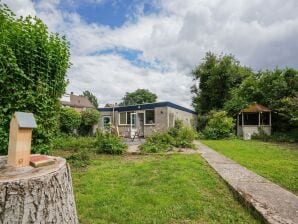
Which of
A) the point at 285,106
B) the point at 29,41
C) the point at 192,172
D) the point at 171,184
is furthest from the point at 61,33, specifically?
the point at 285,106

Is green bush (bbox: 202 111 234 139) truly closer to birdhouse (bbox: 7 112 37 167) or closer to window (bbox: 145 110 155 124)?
window (bbox: 145 110 155 124)

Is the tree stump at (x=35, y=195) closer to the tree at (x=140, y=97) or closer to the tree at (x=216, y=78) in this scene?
the tree at (x=216, y=78)

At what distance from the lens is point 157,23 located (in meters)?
13.0

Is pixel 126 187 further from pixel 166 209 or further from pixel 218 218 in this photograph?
pixel 218 218

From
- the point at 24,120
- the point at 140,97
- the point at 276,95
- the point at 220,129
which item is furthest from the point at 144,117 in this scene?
the point at 140,97

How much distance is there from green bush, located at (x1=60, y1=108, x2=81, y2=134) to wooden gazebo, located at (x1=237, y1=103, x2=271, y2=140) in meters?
13.6

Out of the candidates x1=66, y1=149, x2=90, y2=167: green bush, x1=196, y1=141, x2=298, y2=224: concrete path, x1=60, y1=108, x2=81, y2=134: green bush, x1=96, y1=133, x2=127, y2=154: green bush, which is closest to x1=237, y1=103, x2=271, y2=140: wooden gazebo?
x1=96, y1=133, x2=127, y2=154: green bush

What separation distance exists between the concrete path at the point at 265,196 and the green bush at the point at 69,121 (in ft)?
47.0

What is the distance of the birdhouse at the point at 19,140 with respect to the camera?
7.33 ft

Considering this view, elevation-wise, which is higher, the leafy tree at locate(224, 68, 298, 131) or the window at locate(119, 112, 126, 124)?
the leafy tree at locate(224, 68, 298, 131)

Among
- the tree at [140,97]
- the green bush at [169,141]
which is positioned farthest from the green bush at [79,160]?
the tree at [140,97]

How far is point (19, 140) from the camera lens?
2.24m

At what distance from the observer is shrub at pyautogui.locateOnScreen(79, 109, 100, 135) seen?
67.3 feet

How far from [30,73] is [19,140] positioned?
3.47 m
